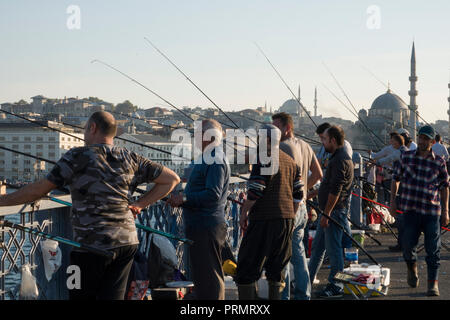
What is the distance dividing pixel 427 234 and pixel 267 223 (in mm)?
1932

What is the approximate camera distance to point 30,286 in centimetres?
406

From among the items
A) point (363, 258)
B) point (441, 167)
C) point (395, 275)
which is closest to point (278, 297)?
point (441, 167)

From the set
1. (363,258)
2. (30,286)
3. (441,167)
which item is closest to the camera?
(30,286)

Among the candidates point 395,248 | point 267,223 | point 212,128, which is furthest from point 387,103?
point 212,128

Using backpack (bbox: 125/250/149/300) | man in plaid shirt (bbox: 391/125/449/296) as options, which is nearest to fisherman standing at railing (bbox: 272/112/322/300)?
man in plaid shirt (bbox: 391/125/449/296)

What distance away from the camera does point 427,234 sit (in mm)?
5934

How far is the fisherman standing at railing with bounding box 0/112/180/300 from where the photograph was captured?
339 cm

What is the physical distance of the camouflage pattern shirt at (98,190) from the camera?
3.39 metres

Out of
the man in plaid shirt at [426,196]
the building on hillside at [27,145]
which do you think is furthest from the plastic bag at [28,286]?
the building on hillside at [27,145]

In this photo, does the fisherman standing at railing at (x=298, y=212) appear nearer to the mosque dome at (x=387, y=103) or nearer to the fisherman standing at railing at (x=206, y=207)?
the fisherman standing at railing at (x=206, y=207)

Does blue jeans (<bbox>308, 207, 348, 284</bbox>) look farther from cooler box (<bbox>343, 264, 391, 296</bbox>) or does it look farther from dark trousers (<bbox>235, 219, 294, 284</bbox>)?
dark trousers (<bbox>235, 219, 294, 284</bbox>)
